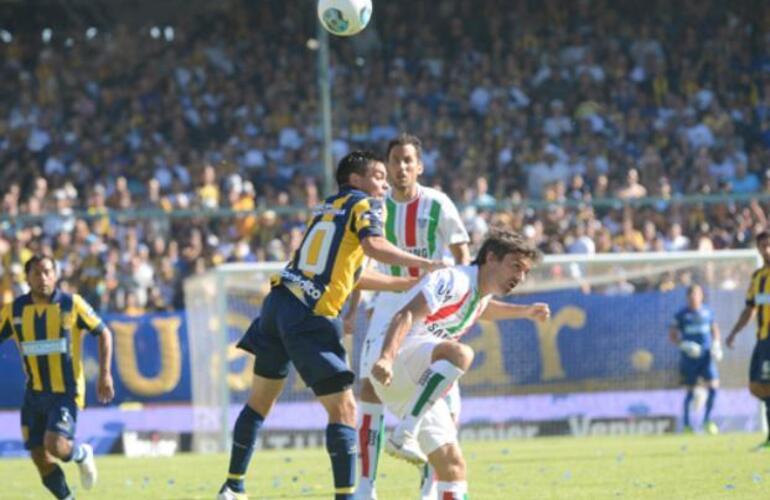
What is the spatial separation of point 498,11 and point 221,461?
16.7 meters

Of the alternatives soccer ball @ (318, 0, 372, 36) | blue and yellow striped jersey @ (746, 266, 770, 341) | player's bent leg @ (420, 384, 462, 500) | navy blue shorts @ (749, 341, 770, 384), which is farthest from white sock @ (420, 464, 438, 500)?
blue and yellow striped jersey @ (746, 266, 770, 341)

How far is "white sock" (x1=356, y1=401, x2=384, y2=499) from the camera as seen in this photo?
31.7 feet

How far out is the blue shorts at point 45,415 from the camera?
37.1ft

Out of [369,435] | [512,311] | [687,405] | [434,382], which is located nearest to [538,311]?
[512,311]

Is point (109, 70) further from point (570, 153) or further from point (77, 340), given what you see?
point (77, 340)

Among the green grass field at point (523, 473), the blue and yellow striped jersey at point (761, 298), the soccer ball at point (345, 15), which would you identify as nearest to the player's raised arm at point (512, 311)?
the green grass field at point (523, 473)

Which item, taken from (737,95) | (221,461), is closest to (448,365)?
(221,461)

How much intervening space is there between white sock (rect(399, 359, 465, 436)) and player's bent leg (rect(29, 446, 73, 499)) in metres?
3.35

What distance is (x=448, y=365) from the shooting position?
866 centimetres

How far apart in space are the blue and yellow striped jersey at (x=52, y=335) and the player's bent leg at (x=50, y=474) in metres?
0.52

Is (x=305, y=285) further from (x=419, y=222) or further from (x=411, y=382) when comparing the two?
(x=419, y=222)

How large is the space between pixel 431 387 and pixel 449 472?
455 millimetres

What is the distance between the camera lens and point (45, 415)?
11.5 meters

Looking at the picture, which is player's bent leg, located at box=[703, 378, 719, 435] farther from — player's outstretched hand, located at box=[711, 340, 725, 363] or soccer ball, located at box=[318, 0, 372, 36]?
soccer ball, located at box=[318, 0, 372, 36]
